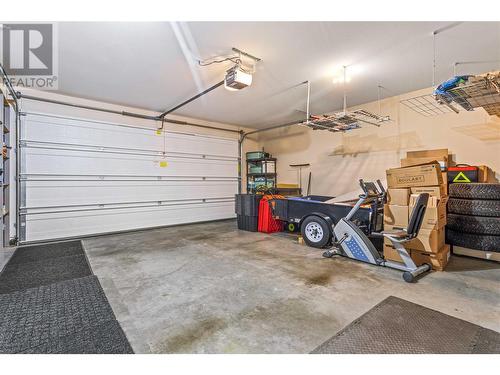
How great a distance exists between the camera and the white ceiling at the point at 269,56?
284cm

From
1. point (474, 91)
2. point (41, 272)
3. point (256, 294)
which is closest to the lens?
point (256, 294)

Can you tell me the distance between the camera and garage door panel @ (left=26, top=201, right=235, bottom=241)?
15.7ft

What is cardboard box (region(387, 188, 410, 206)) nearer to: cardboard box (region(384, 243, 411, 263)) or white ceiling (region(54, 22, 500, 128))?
cardboard box (region(384, 243, 411, 263))

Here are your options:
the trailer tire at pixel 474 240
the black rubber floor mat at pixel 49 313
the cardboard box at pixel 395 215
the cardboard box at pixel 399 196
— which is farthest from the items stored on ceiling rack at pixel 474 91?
the black rubber floor mat at pixel 49 313

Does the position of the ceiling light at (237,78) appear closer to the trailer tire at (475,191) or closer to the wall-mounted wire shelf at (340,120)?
the wall-mounted wire shelf at (340,120)

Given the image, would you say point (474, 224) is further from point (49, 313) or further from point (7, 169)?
point (7, 169)

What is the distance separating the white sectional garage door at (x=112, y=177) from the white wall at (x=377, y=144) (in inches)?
82.2

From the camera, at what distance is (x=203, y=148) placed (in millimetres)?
7117

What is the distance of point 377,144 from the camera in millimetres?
5582

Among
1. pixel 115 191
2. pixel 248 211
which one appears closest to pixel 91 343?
pixel 248 211

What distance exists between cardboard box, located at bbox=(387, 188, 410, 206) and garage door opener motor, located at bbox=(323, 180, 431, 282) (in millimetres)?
315
